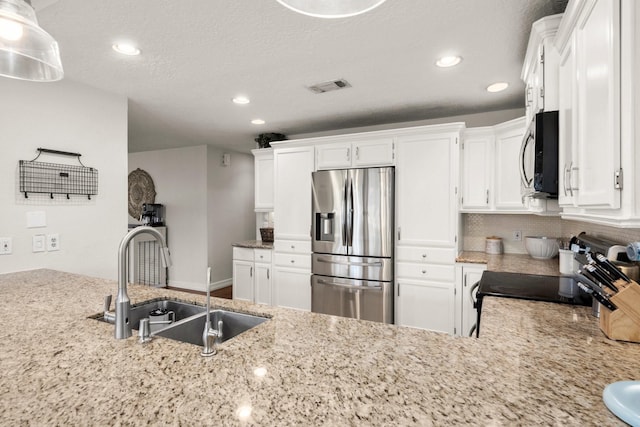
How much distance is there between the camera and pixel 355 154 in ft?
11.5

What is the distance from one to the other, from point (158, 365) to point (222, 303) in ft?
2.04

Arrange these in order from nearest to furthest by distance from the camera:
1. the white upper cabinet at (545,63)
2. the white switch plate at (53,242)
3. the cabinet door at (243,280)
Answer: the white upper cabinet at (545,63) → the white switch plate at (53,242) → the cabinet door at (243,280)

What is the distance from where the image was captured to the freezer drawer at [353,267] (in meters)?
3.24

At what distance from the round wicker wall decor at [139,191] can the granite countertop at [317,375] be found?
489 cm

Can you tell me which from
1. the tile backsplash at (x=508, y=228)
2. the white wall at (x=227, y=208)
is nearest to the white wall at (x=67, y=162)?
the white wall at (x=227, y=208)

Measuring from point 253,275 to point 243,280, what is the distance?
182mm

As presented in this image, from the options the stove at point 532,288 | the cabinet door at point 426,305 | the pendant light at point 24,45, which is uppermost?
the pendant light at point 24,45

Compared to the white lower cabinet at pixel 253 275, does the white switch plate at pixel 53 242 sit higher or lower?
higher

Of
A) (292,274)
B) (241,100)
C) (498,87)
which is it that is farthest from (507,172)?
(241,100)

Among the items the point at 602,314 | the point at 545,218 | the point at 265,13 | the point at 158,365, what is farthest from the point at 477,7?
the point at 545,218

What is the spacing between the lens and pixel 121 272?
1171mm

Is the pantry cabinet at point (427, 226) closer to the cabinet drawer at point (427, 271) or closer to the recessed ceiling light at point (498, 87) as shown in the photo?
the cabinet drawer at point (427, 271)

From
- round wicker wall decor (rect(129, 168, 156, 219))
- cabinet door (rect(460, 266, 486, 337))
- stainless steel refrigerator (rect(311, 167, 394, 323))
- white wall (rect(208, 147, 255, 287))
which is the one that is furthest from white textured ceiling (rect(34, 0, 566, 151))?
round wicker wall decor (rect(129, 168, 156, 219))

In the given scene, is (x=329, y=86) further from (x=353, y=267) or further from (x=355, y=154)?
(x=353, y=267)
